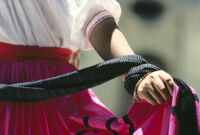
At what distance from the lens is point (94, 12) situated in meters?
1.28

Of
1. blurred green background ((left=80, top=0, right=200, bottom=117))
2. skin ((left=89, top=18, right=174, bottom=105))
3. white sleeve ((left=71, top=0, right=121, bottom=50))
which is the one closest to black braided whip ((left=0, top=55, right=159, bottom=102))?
skin ((left=89, top=18, right=174, bottom=105))

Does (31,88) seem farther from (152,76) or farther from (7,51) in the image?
(152,76)

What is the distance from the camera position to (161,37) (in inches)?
277

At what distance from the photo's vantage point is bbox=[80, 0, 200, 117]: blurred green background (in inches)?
267

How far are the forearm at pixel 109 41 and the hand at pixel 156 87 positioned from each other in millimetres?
164

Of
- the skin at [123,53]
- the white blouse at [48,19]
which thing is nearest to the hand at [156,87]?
the skin at [123,53]

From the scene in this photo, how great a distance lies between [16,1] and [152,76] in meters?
0.53

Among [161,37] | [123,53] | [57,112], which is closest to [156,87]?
[123,53]

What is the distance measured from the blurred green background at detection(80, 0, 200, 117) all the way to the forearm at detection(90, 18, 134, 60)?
5534 mm

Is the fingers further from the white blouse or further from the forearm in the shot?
the white blouse

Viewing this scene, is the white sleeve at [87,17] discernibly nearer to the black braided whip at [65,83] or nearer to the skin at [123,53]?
the skin at [123,53]

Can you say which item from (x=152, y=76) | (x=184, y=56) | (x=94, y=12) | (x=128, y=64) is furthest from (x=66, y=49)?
(x=184, y=56)

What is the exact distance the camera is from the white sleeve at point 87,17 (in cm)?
126

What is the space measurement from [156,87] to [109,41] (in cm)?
27
